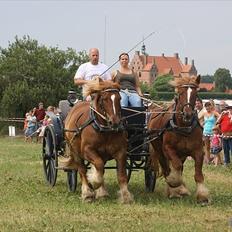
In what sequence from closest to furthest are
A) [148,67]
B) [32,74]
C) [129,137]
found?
[129,137] < [32,74] < [148,67]

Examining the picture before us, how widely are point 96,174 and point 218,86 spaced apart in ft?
392

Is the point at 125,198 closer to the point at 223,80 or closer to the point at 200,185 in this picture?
the point at 200,185

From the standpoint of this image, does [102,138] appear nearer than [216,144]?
Yes

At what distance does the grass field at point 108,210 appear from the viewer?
6.70 meters

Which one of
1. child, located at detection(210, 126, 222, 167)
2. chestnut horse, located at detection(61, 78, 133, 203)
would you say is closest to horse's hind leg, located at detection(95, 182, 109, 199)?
chestnut horse, located at detection(61, 78, 133, 203)

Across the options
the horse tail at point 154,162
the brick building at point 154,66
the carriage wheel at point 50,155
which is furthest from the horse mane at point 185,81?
the brick building at point 154,66

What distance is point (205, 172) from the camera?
524 inches

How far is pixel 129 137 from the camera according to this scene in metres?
9.23

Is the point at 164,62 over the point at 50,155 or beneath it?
over

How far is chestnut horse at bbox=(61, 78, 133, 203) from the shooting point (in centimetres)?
820

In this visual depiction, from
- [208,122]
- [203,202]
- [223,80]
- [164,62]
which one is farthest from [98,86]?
[164,62]

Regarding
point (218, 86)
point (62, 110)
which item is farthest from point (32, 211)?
point (218, 86)

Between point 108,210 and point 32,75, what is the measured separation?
1413 inches

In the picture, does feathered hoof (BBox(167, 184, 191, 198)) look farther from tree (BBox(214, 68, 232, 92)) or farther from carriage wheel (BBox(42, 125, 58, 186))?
tree (BBox(214, 68, 232, 92))
